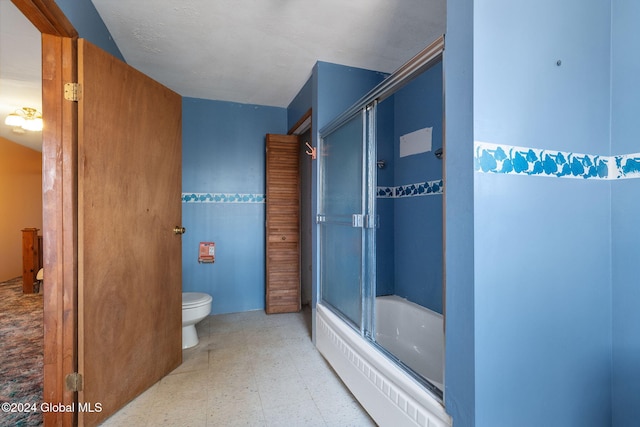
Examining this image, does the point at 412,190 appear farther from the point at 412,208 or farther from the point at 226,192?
the point at 226,192

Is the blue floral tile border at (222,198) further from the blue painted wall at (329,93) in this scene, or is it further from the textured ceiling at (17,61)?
the textured ceiling at (17,61)

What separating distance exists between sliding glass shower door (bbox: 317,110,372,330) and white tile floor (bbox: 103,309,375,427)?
448 millimetres

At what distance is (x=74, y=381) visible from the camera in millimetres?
1396

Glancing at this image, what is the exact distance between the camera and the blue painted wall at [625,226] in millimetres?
1064

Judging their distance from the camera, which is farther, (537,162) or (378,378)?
(378,378)

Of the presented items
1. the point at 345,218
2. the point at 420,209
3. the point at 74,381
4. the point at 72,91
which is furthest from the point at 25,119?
the point at 420,209

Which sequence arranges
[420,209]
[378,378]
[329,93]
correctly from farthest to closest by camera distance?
[329,93]
[420,209]
[378,378]

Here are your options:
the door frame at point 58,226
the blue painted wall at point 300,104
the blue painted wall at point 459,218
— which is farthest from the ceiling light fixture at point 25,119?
the blue painted wall at point 459,218

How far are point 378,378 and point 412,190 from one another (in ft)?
4.59

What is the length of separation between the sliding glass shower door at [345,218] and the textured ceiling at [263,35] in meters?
0.62

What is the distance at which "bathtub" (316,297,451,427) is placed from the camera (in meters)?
1.08

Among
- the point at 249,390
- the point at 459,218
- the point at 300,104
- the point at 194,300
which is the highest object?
the point at 300,104

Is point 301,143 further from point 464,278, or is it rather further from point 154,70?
point 464,278

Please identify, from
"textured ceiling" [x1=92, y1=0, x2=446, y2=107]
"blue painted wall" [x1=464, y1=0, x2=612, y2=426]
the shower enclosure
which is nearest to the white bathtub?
the shower enclosure
